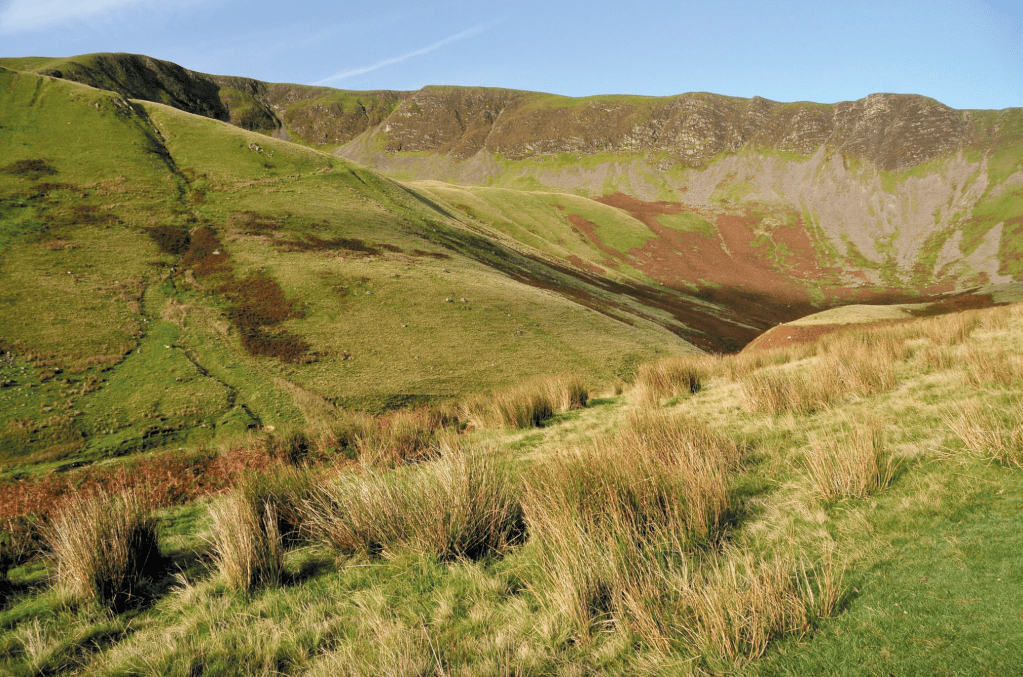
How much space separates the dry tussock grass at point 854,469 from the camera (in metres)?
5.51

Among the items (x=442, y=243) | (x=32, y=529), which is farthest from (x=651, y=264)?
(x=32, y=529)

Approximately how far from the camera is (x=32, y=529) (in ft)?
27.9

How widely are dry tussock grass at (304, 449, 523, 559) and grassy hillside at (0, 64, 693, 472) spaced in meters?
12.1

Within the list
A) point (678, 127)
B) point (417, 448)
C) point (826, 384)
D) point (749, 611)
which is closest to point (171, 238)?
point (417, 448)

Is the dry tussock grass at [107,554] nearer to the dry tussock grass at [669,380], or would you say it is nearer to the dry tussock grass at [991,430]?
the dry tussock grass at [991,430]

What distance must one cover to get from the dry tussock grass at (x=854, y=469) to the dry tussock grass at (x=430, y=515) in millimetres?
3886

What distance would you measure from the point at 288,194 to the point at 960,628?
145 ft

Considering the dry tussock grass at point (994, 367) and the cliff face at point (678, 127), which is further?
the cliff face at point (678, 127)

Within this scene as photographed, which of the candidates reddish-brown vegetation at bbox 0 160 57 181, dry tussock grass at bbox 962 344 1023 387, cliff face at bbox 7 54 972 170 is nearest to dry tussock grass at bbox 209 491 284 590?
dry tussock grass at bbox 962 344 1023 387

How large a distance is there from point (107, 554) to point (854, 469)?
30.2ft

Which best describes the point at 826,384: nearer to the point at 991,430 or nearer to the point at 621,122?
the point at 991,430

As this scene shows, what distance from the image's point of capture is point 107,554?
18.9ft

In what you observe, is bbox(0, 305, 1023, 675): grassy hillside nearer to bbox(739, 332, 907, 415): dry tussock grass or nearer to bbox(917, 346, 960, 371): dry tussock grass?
bbox(739, 332, 907, 415): dry tussock grass

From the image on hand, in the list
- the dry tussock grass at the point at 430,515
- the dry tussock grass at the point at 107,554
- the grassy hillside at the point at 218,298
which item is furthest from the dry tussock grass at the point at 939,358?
the grassy hillside at the point at 218,298
